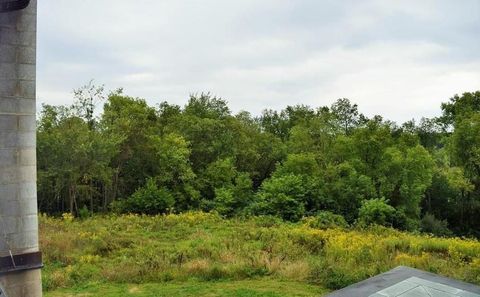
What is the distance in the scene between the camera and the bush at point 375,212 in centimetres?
1864

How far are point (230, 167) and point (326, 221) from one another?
641 centimetres

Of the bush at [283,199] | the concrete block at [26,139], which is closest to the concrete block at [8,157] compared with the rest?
the concrete block at [26,139]

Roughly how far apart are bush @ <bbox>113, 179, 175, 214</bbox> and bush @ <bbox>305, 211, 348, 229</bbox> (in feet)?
21.9

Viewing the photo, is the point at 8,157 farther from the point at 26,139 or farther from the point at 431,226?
the point at 431,226

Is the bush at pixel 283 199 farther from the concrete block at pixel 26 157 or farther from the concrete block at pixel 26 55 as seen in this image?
the concrete block at pixel 26 55

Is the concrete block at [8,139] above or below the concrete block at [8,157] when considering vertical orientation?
above

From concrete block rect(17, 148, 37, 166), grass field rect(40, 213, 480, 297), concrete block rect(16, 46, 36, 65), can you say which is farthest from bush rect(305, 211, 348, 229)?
concrete block rect(16, 46, 36, 65)

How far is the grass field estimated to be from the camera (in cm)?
807

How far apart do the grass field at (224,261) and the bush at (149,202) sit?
5625mm

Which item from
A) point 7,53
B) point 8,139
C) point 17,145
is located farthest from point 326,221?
point 7,53

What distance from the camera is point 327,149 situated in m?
23.6

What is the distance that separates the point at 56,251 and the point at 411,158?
16.5m

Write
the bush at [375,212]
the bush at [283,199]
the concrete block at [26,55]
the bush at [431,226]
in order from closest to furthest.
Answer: the concrete block at [26,55] → the bush at [375,212] → the bush at [283,199] → the bush at [431,226]

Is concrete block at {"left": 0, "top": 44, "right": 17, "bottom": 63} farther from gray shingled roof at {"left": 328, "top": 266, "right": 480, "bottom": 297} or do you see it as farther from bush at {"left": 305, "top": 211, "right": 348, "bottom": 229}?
bush at {"left": 305, "top": 211, "right": 348, "bottom": 229}
